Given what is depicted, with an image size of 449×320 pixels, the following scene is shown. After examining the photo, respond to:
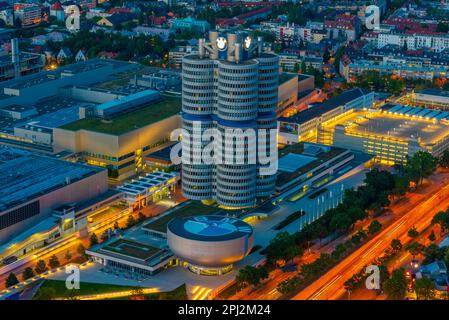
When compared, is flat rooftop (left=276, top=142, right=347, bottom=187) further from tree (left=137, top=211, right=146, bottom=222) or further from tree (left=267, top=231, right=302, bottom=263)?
tree (left=137, top=211, right=146, bottom=222)

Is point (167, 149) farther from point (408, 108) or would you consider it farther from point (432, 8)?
point (432, 8)

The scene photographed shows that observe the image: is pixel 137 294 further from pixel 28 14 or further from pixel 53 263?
pixel 28 14

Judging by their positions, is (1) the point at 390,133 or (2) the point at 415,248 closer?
(2) the point at 415,248

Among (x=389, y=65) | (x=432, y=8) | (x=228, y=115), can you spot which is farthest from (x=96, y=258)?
(x=432, y=8)

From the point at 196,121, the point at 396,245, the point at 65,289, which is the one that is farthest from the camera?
the point at 196,121

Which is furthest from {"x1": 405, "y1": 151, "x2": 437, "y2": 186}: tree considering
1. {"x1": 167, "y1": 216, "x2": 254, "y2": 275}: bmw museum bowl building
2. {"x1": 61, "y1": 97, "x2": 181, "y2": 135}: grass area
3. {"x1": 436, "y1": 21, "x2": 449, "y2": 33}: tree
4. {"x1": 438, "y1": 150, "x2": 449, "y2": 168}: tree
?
{"x1": 436, "y1": 21, "x2": 449, "y2": 33}: tree

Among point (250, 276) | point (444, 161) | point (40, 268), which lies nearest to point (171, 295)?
point (250, 276)
